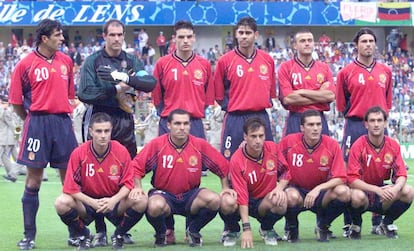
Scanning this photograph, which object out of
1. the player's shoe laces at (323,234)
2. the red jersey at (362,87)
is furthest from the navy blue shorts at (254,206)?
the red jersey at (362,87)

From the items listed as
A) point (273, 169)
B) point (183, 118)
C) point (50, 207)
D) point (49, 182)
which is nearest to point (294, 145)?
point (273, 169)

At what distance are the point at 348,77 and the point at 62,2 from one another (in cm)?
2625

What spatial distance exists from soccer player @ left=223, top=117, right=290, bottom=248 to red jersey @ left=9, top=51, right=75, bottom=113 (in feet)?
6.03

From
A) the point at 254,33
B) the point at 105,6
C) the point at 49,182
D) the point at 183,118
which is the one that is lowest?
the point at 49,182

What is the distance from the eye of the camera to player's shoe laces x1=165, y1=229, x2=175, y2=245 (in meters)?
10.0

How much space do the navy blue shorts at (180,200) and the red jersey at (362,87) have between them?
2232mm

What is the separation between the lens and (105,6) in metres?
36.5

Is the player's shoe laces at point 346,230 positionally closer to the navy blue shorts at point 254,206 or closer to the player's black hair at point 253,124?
the navy blue shorts at point 254,206

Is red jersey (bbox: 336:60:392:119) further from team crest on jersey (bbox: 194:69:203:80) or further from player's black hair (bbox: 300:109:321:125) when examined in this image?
team crest on jersey (bbox: 194:69:203:80)

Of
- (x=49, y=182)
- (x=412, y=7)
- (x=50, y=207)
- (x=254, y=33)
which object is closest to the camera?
(x=254, y=33)

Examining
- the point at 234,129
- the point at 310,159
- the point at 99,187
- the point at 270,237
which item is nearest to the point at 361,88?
the point at 310,159

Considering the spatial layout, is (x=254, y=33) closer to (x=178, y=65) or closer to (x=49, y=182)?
(x=178, y=65)

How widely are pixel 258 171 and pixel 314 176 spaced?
0.64 m

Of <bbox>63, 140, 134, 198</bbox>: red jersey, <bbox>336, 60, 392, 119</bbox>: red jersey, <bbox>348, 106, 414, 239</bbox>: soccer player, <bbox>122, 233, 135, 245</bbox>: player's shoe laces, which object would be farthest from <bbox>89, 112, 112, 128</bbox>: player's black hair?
<bbox>336, 60, 392, 119</bbox>: red jersey
